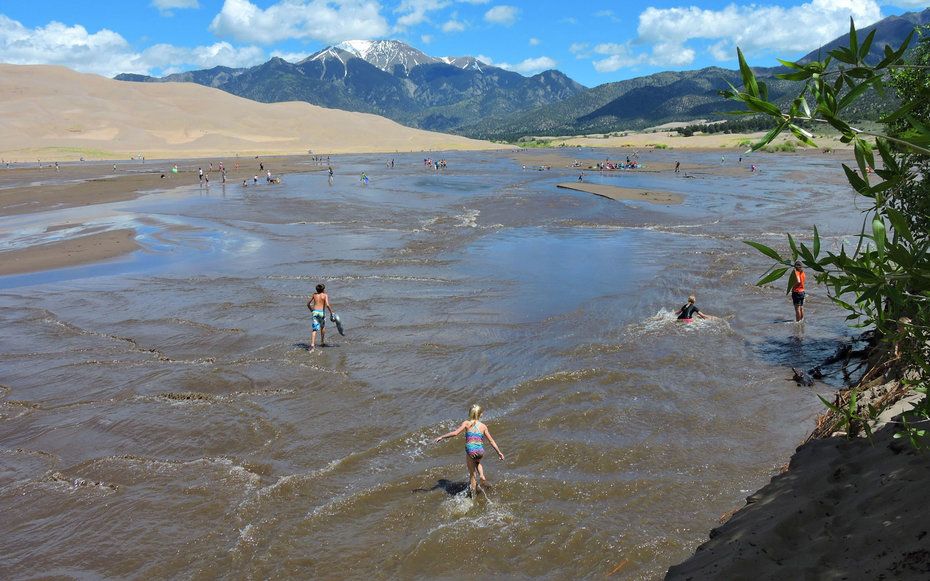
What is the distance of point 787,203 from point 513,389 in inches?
1300

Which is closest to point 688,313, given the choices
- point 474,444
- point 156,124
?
point 474,444

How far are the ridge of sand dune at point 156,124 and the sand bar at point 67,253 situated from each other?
62680 mm

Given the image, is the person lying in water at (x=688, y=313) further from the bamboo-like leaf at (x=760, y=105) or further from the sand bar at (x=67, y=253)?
the sand bar at (x=67, y=253)

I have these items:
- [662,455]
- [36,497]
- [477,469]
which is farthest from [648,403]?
[36,497]

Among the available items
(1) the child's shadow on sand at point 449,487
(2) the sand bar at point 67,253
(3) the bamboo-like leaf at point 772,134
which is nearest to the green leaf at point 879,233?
(3) the bamboo-like leaf at point 772,134

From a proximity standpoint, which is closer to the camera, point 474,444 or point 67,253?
point 474,444

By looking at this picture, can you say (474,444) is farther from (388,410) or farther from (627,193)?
(627,193)

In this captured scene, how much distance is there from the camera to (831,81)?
2814mm

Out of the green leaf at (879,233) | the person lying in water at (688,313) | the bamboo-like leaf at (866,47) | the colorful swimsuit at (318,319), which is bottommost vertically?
the person lying in water at (688,313)

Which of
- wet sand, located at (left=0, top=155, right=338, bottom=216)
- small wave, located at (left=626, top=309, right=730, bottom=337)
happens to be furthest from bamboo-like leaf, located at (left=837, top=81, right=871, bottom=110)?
wet sand, located at (left=0, top=155, right=338, bottom=216)

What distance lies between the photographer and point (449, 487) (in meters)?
7.79

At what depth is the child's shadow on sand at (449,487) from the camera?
767 centimetres

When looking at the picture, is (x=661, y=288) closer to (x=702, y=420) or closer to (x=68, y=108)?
(x=702, y=420)

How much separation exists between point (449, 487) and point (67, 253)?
22.6 meters
